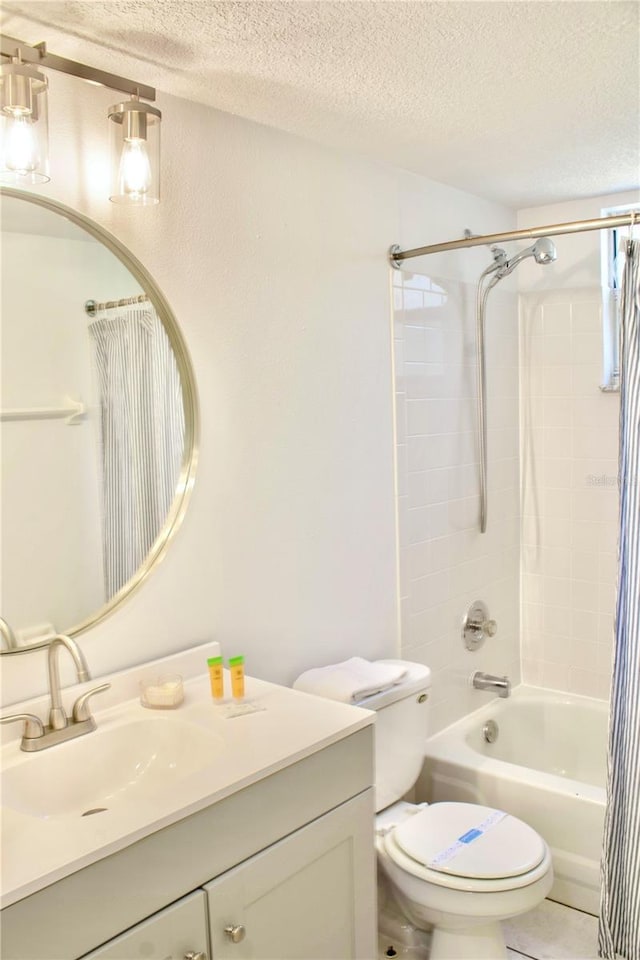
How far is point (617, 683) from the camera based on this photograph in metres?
2.25

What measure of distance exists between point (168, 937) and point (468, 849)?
1.00 metres

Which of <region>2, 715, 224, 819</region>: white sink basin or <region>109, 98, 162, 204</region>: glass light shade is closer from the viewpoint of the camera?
<region>2, 715, 224, 819</region>: white sink basin

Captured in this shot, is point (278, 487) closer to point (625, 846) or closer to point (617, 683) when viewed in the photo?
point (617, 683)

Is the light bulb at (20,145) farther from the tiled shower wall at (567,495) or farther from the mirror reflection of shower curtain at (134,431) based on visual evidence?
the tiled shower wall at (567,495)

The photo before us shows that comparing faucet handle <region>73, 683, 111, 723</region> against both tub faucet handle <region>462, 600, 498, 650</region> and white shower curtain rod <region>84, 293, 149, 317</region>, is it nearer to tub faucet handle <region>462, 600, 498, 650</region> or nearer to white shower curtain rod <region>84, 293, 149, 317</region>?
white shower curtain rod <region>84, 293, 149, 317</region>

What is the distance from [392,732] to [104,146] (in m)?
1.64

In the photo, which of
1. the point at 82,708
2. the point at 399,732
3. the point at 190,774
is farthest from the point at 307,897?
the point at 399,732

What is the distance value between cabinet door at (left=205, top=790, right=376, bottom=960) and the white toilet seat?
0.26 meters

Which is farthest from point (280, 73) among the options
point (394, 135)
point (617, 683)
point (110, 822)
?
point (617, 683)

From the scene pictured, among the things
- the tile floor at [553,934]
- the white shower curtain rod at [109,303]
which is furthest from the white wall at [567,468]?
the white shower curtain rod at [109,303]

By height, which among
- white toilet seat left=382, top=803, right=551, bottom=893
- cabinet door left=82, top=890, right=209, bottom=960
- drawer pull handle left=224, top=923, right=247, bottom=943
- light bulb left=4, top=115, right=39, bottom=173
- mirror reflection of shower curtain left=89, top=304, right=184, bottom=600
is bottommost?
white toilet seat left=382, top=803, right=551, bottom=893

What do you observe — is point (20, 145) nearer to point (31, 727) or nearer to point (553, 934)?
point (31, 727)

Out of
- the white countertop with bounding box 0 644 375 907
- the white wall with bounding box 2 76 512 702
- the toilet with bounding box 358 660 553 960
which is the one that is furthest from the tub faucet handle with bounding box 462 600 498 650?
the white countertop with bounding box 0 644 375 907

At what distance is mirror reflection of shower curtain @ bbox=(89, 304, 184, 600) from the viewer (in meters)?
1.83
